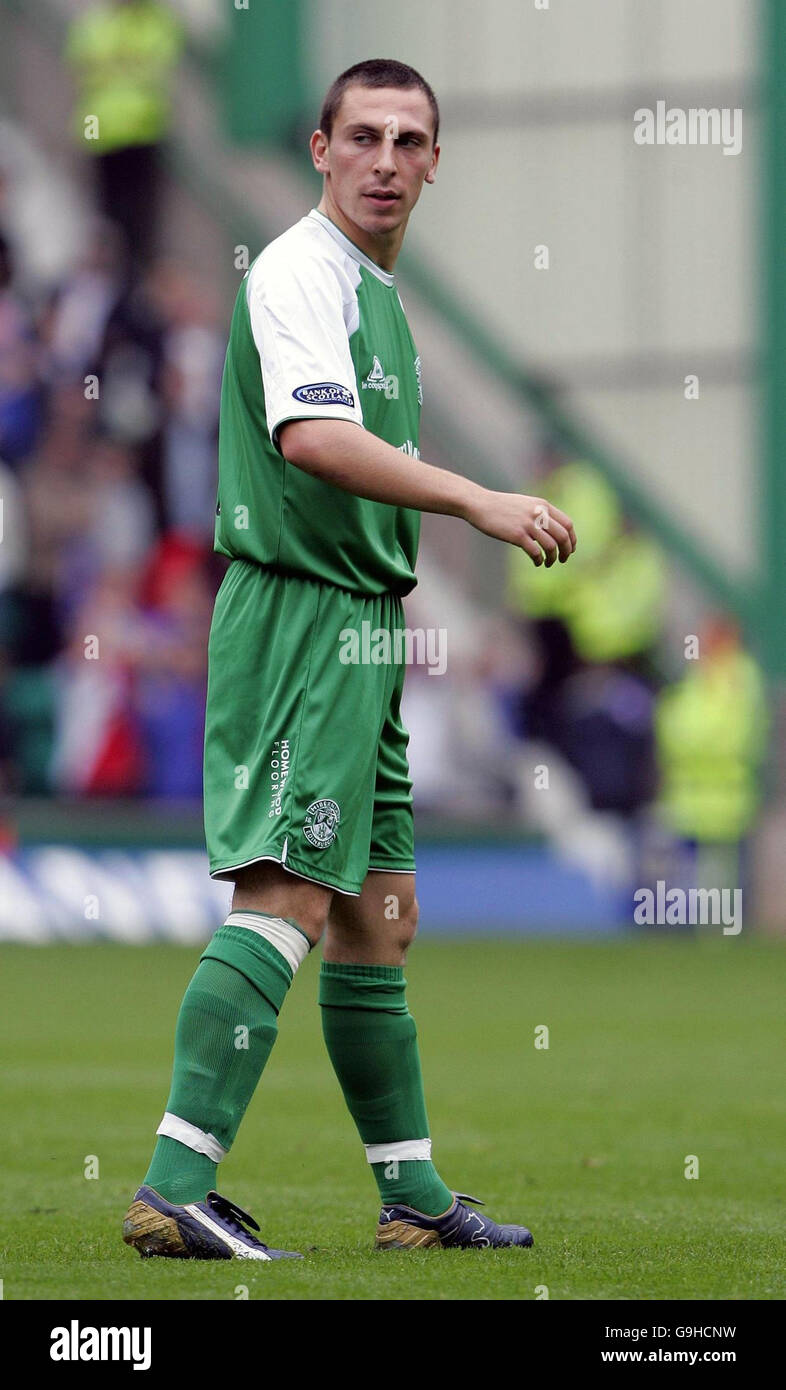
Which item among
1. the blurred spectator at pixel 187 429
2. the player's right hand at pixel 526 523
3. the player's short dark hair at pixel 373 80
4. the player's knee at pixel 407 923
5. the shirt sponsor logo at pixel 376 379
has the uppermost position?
the blurred spectator at pixel 187 429

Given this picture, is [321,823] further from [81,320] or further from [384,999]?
[81,320]

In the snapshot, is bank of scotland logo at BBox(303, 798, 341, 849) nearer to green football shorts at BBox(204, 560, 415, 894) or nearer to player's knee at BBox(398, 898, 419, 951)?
green football shorts at BBox(204, 560, 415, 894)

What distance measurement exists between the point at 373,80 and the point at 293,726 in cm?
127

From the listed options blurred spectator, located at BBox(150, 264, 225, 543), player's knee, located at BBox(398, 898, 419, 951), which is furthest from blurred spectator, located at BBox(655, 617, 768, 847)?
player's knee, located at BBox(398, 898, 419, 951)

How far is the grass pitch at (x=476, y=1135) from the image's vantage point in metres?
→ 4.20

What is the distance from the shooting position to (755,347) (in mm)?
19422

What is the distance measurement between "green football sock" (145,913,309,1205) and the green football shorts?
0.15m

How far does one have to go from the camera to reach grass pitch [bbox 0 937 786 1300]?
4.20 meters

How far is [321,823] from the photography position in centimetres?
433

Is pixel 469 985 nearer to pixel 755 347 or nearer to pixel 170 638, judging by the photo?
pixel 170 638

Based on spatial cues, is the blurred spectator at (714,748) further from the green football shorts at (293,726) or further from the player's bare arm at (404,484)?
the player's bare arm at (404,484)

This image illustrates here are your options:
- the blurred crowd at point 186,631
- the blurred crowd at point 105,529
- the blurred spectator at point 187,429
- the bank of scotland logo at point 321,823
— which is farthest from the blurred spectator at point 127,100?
the bank of scotland logo at point 321,823

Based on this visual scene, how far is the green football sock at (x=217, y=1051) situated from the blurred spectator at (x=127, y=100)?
54.2 ft
